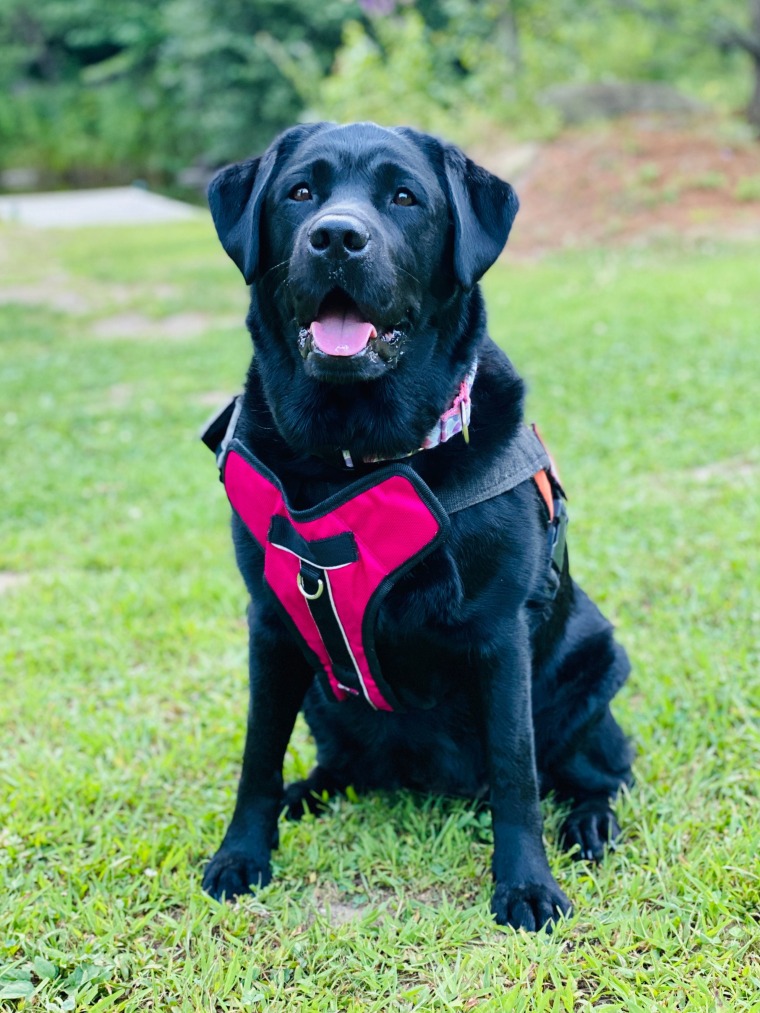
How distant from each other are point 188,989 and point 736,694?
1.70 m

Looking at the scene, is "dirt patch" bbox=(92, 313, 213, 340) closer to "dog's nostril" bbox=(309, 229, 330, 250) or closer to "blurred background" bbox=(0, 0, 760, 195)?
"blurred background" bbox=(0, 0, 760, 195)

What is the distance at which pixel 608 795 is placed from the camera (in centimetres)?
247

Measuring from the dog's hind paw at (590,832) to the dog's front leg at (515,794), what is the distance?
0.17 metres

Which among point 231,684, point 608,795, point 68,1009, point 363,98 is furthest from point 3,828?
point 363,98

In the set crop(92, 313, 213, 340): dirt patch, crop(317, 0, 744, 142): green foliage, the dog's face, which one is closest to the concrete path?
crop(317, 0, 744, 142): green foliage

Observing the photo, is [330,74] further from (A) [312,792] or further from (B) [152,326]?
(A) [312,792]

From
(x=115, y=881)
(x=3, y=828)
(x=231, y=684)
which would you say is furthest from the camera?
(x=231, y=684)

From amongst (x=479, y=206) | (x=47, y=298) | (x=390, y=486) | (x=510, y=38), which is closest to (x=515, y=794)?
(x=390, y=486)

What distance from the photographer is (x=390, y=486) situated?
2.00 metres

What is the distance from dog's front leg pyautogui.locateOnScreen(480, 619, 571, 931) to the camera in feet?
6.85

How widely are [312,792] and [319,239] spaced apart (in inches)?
54.2

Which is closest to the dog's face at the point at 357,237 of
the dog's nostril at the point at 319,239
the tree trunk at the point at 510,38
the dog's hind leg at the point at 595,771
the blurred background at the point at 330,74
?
the dog's nostril at the point at 319,239

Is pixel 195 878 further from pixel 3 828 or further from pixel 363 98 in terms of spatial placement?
pixel 363 98

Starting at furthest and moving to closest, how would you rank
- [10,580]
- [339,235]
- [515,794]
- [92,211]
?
[92,211] < [10,580] < [515,794] < [339,235]
